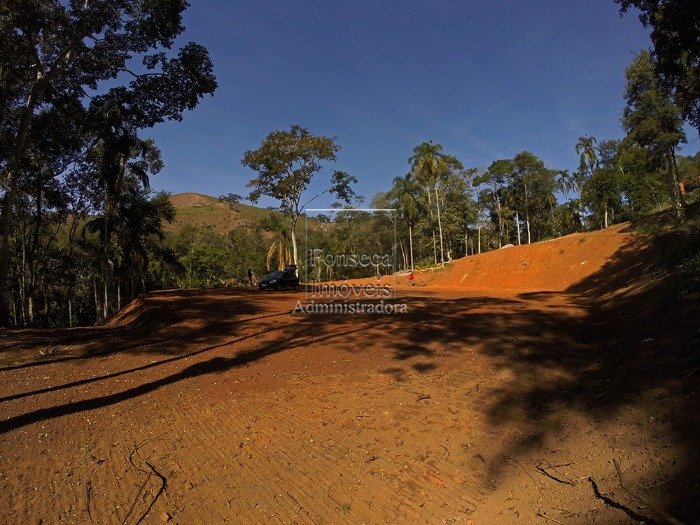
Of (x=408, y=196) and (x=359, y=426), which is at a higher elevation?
(x=408, y=196)

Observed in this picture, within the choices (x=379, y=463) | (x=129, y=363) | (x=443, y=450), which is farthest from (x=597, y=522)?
(x=129, y=363)

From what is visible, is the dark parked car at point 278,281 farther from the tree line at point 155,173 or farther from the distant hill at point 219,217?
the distant hill at point 219,217

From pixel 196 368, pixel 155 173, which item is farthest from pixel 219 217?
pixel 196 368

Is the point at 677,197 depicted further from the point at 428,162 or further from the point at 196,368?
the point at 196,368

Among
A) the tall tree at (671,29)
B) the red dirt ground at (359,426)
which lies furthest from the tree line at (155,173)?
the red dirt ground at (359,426)

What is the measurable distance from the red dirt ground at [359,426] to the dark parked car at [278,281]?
15.3 meters

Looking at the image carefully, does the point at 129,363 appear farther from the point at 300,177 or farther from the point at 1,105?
the point at 300,177

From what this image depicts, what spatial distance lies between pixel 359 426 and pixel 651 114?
31796mm

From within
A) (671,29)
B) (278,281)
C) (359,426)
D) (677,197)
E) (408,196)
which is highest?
(408,196)

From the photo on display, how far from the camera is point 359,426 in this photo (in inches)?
228

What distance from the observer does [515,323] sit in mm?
11469

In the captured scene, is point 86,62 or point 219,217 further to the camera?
point 219,217

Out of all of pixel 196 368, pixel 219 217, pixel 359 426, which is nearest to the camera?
pixel 359 426

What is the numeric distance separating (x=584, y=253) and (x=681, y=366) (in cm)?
2474
